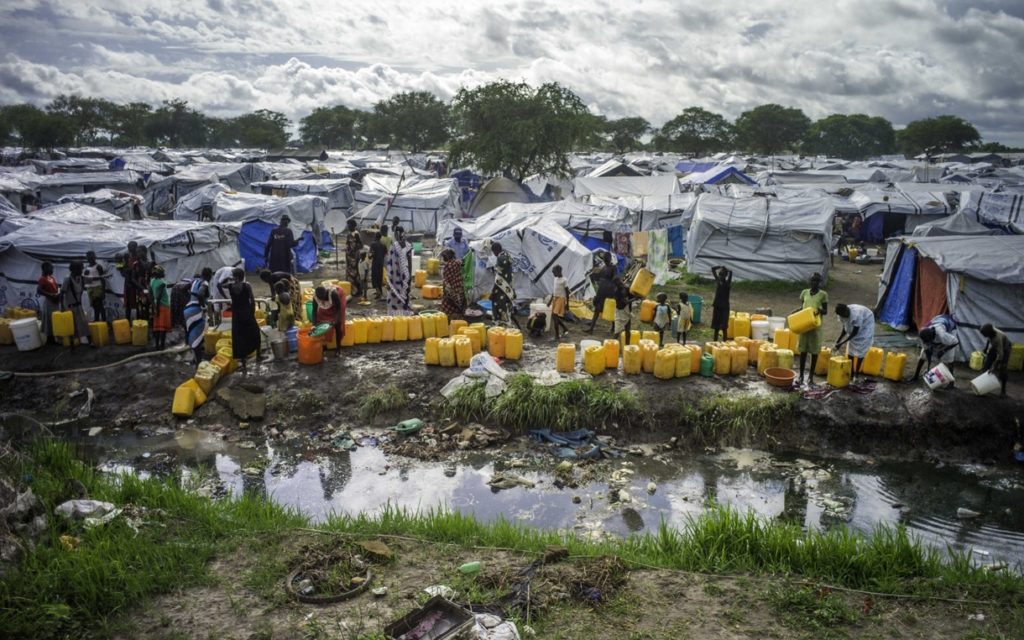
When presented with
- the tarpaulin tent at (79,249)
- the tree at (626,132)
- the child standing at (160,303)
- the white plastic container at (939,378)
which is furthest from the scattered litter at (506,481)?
the tree at (626,132)

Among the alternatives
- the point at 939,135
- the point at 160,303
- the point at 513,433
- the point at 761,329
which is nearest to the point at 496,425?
the point at 513,433

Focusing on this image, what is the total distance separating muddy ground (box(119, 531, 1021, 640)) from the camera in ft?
16.1

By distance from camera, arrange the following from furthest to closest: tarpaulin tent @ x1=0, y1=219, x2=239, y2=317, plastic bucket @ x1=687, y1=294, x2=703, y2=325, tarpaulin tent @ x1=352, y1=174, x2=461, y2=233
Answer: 1. tarpaulin tent @ x1=352, y1=174, x2=461, y2=233
2. plastic bucket @ x1=687, y1=294, x2=703, y2=325
3. tarpaulin tent @ x1=0, y1=219, x2=239, y2=317

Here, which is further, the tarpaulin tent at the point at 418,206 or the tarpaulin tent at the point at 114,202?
the tarpaulin tent at the point at 418,206

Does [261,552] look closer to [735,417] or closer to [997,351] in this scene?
[735,417]

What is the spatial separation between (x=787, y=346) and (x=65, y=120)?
6840 cm

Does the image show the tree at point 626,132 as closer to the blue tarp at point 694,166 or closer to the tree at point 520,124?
the blue tarp at point 694,166

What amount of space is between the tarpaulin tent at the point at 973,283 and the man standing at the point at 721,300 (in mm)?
3597

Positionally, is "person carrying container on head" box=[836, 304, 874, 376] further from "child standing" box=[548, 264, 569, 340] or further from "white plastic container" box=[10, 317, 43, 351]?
"white plastic container" box=[10, 317, 43, 351]

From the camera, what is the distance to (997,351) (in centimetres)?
Answer: 900

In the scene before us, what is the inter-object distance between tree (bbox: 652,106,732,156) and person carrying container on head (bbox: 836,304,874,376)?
65.1 meters

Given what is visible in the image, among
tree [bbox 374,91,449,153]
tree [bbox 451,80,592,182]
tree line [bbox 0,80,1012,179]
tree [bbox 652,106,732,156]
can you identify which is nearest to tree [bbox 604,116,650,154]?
tree line [bbox 0,80,1012,179]

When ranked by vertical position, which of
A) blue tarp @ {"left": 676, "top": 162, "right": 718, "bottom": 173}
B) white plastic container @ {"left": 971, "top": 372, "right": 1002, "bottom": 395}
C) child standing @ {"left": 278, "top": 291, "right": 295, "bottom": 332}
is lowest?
white plastic container @ {"left": 971, "top": 372, "right": 1002, "bottom": 395}

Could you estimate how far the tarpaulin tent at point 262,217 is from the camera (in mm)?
17922
